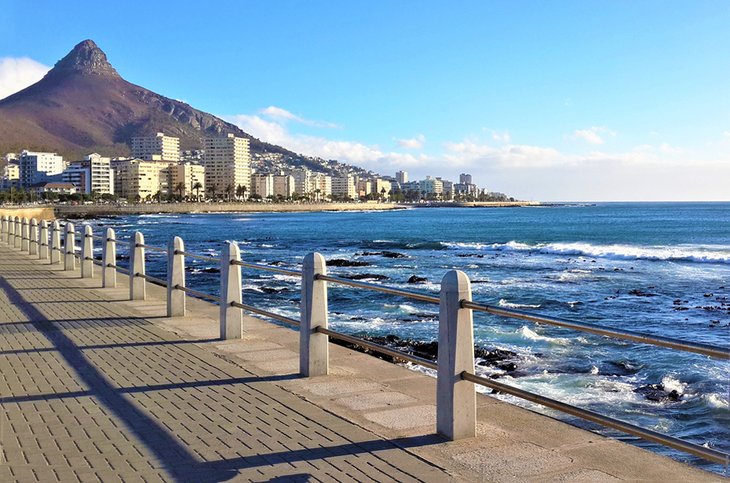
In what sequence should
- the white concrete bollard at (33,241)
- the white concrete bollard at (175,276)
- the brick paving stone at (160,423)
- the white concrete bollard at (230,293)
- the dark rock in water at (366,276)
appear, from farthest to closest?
the dark rock in water at (366,276) → the white concrete bollard at (33,241) → the white concrete bollard at (175,276) → the white concrete bollard at (230,293) → the brick paving stone at (160,423)

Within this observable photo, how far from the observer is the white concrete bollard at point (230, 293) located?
358 inches

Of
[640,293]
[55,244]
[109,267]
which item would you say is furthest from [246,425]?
[640,293]

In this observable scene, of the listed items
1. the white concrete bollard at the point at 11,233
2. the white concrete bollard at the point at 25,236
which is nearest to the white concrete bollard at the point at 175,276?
the white concrete bollard at the point at 25,236

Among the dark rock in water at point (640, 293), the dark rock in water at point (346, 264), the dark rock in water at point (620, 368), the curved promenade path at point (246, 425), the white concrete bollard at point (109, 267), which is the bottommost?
the dark rock in water at point (640, 293)

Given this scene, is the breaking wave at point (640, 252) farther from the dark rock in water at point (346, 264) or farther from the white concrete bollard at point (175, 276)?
the white concrete bollard at point (175, 276)

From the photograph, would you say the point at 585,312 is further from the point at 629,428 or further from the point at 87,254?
the point at 629,428

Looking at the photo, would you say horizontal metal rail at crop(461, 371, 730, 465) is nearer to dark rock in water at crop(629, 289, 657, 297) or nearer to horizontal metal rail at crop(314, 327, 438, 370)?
horizontal metal rail at crop(314, 327, 438, 370)

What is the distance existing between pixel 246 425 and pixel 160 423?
Answer: 27.2 inches

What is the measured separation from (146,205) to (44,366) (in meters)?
170

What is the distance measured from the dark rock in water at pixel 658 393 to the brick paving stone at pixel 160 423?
6.58 meters

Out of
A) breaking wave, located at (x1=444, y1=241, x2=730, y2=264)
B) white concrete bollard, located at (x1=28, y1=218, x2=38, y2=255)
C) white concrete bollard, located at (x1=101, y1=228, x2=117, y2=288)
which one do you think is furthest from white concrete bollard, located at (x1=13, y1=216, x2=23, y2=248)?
breaking wave, located at (x1=444, y1=241, x2=730, y2=264)

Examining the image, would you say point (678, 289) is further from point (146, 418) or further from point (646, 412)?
point (146, 418)

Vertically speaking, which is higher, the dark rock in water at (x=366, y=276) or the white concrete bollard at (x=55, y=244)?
the white concrete bollard at (x=55, y=244)

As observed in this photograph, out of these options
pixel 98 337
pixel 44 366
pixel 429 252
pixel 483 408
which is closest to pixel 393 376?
pixel 483 408
